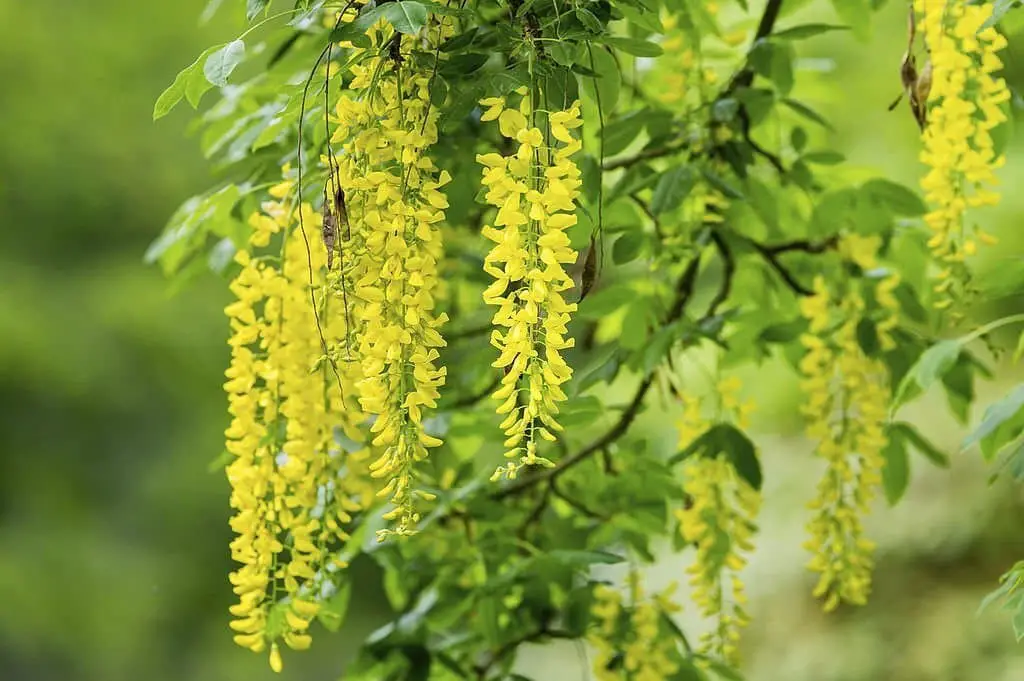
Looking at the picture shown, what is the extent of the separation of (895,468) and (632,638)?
451 mm

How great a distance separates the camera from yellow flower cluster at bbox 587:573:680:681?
5.60 ft

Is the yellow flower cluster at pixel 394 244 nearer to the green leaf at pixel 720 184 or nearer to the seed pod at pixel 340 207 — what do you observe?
the seed pod at pixel 340 207

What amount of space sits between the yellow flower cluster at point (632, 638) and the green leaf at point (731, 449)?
234 millimetres

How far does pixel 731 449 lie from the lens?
5.28 ft

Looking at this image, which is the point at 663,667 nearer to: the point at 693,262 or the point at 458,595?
the point at 458,595

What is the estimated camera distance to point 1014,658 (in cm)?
271

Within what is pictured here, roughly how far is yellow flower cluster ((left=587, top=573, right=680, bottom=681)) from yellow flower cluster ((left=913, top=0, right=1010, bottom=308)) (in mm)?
627

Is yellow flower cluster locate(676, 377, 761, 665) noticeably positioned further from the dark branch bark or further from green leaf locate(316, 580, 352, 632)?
green leaf locate(316, 580, 352, 632)

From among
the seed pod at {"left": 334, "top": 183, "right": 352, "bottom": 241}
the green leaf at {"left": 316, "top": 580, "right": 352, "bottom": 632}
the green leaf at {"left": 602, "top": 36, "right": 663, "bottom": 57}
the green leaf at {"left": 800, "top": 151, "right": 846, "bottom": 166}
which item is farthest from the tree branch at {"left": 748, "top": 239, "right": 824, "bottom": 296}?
the seed pod at {"left": 334, "top": 183, "right": 352, "bottom": 241}

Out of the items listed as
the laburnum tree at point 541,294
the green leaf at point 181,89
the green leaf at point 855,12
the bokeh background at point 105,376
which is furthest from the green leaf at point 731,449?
the bokeh background at point 105,376

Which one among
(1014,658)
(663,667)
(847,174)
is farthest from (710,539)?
(1014,658)

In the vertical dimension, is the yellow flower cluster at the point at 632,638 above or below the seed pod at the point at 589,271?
below

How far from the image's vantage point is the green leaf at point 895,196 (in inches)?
64.2

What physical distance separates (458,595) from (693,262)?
0.58 metres
